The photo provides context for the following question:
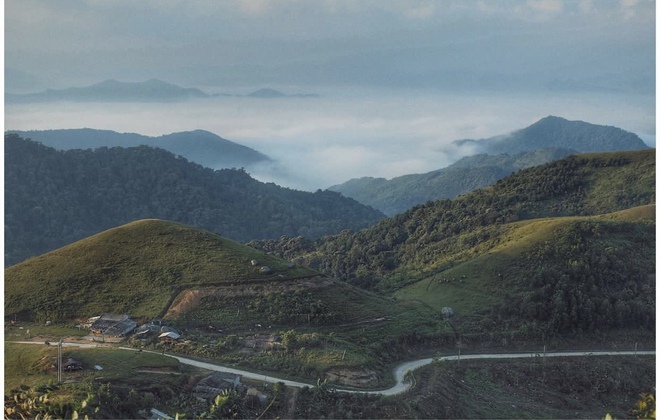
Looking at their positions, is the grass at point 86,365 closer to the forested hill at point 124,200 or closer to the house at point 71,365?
the house at point 71,365

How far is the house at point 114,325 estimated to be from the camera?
33031 millimetres

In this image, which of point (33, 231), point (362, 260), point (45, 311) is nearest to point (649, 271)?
point (362, 260)

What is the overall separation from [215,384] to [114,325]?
10502 mm

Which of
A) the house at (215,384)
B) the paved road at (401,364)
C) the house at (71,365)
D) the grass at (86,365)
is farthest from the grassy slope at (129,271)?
the house at (215,384)

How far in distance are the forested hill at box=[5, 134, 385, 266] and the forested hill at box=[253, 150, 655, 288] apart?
157 feet

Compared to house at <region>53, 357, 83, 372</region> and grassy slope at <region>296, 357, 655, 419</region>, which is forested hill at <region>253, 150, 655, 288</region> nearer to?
grassy slope at <region>296, 357, 655, 419</region>

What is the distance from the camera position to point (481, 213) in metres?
66.8

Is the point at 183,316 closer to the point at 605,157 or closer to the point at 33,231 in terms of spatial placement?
the point at 605,157

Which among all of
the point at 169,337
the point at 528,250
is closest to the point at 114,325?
the point at 169,337

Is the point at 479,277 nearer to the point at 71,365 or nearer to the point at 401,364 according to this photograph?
the point at 401,364

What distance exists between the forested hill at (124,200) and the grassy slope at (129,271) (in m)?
71.0

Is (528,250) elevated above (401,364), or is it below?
above

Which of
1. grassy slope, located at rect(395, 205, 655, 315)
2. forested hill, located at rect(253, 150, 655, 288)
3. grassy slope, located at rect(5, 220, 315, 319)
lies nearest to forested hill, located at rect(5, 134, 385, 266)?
forested hill, located at rect(253, 150, 655, 288)

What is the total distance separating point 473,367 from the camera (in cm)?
3259
